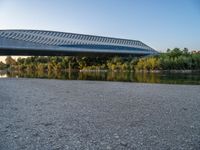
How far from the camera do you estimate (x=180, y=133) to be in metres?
6.53

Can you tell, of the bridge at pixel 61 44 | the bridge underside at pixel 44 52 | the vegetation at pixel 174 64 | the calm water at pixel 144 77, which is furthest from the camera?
the vegetation at pixel 174 64

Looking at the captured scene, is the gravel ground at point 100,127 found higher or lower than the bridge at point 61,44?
lower

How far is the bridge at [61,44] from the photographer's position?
67188 mm

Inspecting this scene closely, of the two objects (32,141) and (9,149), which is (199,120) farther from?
(9,149)

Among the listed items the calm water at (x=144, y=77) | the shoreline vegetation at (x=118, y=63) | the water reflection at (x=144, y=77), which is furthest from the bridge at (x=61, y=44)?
the calm water at (x=144, y=77)

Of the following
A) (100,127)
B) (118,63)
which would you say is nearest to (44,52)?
(118,63)

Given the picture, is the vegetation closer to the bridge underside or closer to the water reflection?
the bridge underside

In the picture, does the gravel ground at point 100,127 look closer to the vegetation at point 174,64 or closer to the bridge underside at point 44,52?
the bridge underside at point 44,52

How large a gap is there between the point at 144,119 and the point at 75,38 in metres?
82.3

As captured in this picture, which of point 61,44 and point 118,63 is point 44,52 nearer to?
point 61,44

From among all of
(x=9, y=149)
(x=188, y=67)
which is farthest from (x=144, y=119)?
(x=188, y=67)

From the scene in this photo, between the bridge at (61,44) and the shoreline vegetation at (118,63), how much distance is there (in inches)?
215

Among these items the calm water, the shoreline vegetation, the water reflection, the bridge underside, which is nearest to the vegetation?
the shoreline vegetation

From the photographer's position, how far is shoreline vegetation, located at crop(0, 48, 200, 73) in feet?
226
